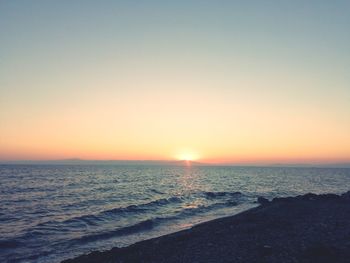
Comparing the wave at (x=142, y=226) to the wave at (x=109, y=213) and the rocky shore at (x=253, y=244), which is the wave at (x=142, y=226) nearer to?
the wave at (x=109, y=213)

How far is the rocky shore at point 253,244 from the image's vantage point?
14.9 meters

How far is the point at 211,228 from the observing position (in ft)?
74.3

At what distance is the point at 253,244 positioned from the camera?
1723 cm

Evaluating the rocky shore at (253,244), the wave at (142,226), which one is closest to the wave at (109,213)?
the wave at (142,226)

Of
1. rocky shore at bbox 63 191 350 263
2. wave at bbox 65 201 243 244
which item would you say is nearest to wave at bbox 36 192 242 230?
wave at bbox 65 201 243 244

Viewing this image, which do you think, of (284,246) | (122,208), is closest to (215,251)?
(284,246)

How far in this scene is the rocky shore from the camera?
1490cm

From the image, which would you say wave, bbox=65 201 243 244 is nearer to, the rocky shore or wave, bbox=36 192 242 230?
wave, bbox=36 192 242 230

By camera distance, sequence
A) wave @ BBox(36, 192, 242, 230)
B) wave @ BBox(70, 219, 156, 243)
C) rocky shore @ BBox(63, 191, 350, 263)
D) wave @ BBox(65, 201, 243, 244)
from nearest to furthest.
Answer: rocky shore @ BBox(63, 191, 350, 263)
wave @ BBox(70, 219, 156, 243)
wave @ BBox(65, 201, 243, 244)
wave @ BBox(36, 192, 242, 230)

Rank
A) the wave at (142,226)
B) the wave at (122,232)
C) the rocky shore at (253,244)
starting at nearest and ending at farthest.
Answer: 1. the rocky shore at (253,244)
2. the wave at (122,232)
3. the wave at (142,226)

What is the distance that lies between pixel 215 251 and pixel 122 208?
22.4m

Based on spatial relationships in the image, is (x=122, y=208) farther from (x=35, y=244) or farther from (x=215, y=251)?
(x=215, y=251)

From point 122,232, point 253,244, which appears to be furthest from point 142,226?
point 253,244

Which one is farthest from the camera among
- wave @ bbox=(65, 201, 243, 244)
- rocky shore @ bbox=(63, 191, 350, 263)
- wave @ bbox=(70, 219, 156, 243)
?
wave @ bbox=(65, 201, 243, 244)
